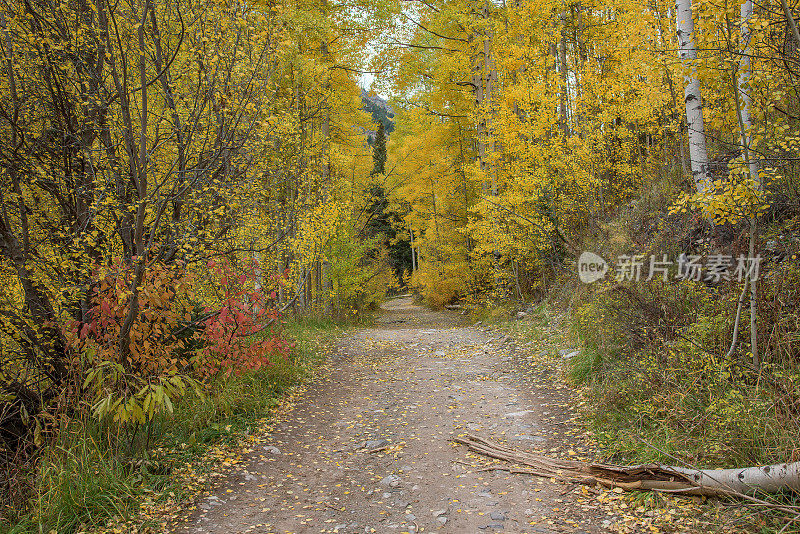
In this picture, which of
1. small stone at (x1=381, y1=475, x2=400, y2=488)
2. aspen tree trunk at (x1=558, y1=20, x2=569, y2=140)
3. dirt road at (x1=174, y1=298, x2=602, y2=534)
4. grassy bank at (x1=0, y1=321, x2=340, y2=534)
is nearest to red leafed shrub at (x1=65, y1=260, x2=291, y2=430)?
grassy bank at (x1=0, y1=321, x2=340, y2=534)

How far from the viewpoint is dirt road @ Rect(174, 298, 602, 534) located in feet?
11.7

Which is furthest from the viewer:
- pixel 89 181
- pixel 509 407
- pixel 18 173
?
pixel 509 407

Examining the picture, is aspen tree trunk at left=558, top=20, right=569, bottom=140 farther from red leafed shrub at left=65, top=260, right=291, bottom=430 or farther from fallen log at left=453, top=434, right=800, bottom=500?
fallen log at left=453, top=434, right=800, bottom=500

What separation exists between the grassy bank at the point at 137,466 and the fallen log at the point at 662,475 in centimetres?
258

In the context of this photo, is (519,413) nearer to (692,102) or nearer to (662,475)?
(662,475)

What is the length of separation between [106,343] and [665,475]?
15.4 ft

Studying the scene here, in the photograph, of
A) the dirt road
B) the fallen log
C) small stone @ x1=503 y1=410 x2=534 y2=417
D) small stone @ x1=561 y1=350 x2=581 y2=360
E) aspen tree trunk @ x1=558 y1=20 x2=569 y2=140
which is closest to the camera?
the fallen log

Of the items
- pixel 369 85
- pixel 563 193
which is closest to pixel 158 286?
pixel 563 193

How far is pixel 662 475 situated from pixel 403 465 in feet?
7.03

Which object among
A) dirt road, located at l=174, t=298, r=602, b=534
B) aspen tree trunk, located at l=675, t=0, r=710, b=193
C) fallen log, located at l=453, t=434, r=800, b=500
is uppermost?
aspen tree trunk, located at l=675, t=0, r=710, b=193

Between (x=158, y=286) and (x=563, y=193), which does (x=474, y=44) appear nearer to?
(x=563, y=193)

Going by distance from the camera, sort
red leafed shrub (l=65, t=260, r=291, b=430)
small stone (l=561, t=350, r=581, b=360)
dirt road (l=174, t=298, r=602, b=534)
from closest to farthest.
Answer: dirt road (l=174, t=298, r=602, b=534), red leafed shrub (l=65, t=260, r=291, b=430), small stone (l=561, t=350, r=581, b=360)

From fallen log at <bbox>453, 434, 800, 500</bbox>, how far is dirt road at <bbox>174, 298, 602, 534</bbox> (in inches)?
7.0

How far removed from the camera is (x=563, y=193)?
1000cm
